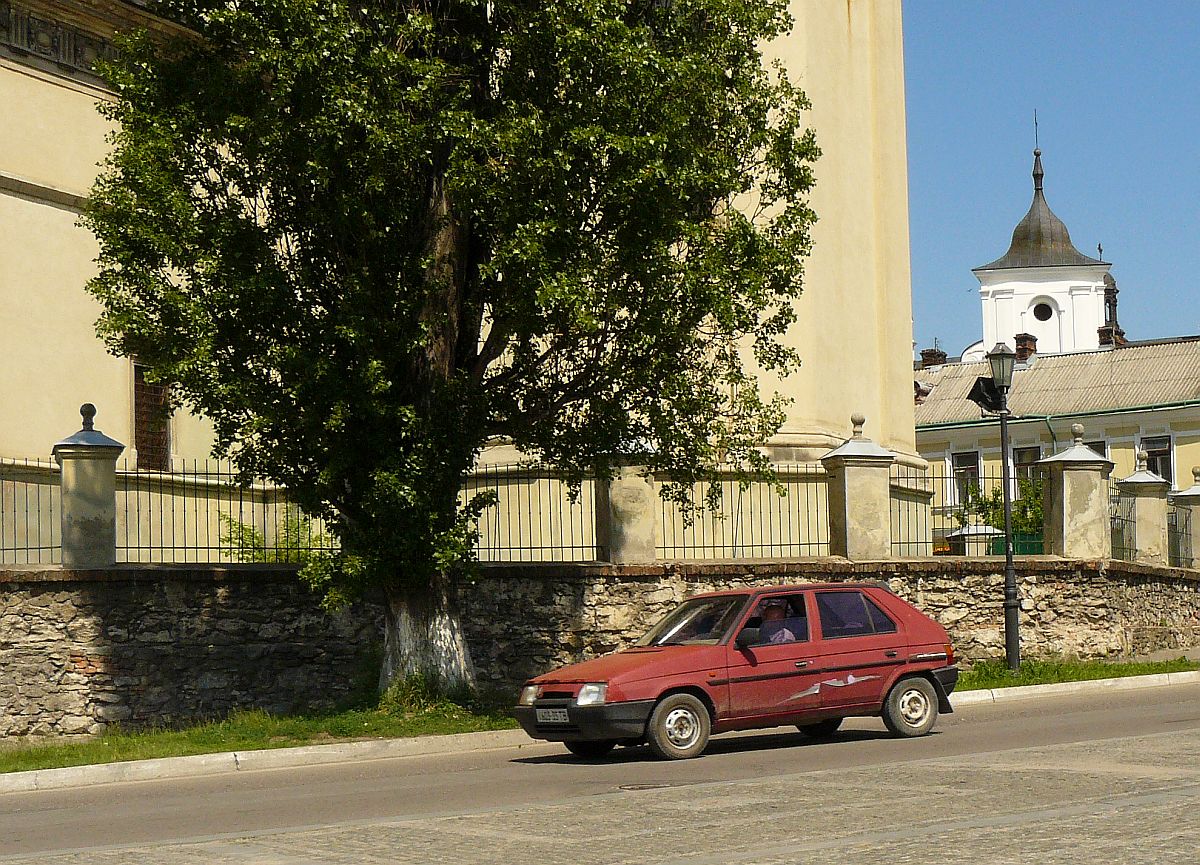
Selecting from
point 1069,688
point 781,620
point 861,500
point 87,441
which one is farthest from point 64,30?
point 1069,688

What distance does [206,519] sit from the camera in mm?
27078

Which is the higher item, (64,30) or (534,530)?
(64,30)

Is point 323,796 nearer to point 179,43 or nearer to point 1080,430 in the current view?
point 179,43

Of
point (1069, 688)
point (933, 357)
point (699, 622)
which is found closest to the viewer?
point (699, 622)

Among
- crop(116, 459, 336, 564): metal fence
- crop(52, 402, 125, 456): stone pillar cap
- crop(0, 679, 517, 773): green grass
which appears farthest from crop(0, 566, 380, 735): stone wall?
crop(116, 459, 336, 564): metal fence

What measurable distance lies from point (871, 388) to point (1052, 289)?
8673 cm

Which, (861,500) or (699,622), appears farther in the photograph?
(861,500)

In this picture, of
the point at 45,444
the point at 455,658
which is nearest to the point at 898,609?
the point at 455,658

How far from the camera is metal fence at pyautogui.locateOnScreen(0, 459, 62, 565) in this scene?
70.9 ft

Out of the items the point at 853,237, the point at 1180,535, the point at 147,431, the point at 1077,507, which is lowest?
the point at 1180,535

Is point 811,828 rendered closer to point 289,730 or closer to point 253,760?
point 253,760

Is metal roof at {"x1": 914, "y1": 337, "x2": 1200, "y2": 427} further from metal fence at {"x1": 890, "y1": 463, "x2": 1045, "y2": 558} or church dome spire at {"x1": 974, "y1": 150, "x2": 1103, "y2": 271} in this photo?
church dome spire at {"x1": 974, "y1": 150, "x2": 1103, "y2": 271}

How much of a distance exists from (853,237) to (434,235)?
46.1 ft

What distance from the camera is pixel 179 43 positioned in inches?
762
